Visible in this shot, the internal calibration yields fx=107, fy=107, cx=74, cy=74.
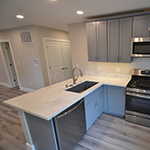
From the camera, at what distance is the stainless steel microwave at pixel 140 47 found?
2061 mm

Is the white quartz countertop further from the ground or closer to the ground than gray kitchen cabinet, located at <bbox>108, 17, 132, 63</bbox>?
closer to the ground

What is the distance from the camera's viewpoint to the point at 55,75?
4297 millimetres

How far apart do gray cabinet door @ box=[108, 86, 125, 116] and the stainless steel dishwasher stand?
927mm

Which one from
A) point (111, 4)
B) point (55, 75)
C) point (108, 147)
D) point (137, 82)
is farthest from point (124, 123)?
point (55, 75)

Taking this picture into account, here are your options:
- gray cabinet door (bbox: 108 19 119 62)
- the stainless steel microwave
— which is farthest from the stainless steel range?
gray cabinet door (bbox: 108 19 119 62)

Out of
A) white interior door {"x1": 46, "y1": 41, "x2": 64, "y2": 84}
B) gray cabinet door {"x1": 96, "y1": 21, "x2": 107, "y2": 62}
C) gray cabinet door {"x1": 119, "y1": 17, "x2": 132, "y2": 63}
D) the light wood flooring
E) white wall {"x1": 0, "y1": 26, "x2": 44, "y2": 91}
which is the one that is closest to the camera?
the light wood flooring

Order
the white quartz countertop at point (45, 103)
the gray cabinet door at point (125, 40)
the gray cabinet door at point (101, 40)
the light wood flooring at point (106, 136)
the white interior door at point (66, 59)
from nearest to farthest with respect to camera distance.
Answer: the white quartz countertop at point (45, 103)
the light wood flooring at point (106, 136)
the gray cabinet door at point (125, 40)
the gray cabinet door at point (101, 40)
the white interior door at point (66, 59)

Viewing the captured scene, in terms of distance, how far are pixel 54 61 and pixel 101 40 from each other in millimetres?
2240

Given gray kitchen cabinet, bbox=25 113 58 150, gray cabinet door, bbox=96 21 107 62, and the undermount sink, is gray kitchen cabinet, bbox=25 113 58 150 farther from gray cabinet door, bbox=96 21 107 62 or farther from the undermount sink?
gray cabinet door, bbox=96 21 107 62

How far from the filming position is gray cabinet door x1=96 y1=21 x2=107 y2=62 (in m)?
2.42

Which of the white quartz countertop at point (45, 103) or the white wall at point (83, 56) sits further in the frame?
the white wall at point (83, 56)

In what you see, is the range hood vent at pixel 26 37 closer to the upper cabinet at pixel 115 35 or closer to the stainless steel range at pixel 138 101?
the upper cabinet at pixel 115 35

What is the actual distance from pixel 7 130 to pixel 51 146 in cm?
149

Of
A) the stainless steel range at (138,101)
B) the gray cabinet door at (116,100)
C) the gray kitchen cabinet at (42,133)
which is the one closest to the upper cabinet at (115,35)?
the stainless steel range at (138,101)
